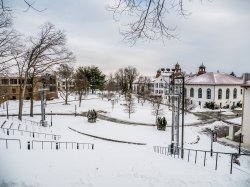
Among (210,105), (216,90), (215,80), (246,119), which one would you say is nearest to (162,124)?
(246,119)

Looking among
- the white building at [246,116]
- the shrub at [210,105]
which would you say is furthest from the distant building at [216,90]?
the white building at [246,116]

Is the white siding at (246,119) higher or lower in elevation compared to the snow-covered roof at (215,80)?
lower

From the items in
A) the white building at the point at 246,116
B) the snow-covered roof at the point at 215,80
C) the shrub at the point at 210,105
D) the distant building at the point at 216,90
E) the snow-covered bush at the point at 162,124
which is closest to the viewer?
the white building at the point at 246,116

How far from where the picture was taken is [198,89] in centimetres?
6356

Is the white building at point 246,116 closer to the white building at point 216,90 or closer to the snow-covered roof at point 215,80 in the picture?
the white building at point 216,90

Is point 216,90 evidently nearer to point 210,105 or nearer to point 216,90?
point 216,90

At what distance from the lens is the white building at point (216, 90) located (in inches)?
2363

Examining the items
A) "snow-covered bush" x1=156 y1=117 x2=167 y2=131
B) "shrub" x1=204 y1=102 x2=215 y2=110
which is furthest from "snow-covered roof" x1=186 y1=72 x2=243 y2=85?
"snow-covered bush" x1=156 y1=117 x2=167 y2=131

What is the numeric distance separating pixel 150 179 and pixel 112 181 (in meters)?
1.62

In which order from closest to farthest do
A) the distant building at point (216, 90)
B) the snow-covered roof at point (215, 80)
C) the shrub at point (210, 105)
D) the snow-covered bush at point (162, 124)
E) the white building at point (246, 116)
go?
the white building at point (246, 116)
the snow-covered bush at point (162, 124)
the shrub at point (210, 105)
the distant building at point (216, 90)
the snow-covered roof at point (215, 80)

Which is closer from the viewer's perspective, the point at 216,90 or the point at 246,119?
the point at 246,119

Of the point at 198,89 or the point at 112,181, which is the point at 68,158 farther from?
the point at 198,89

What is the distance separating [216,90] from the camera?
59625 millimetres

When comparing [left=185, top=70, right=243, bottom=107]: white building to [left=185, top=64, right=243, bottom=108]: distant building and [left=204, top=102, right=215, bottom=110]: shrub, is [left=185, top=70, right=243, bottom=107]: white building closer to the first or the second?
[left=185, top=64, right=243, bottom=108]: distant building
